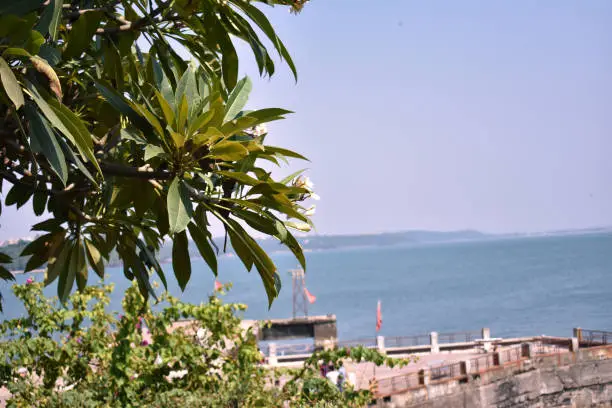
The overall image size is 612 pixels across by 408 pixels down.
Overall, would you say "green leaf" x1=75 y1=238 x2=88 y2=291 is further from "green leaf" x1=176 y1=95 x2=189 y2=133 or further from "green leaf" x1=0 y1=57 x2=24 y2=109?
"green leaf" x1=0 y1=57 x2=24 y2=109

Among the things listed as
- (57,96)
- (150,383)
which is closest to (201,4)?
(57,96)

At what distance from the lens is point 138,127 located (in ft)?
6.56

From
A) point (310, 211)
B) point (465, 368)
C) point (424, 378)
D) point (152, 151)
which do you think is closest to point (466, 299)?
point (465, 368)

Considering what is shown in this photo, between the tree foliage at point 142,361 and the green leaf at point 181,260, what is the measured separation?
2826 millimetres

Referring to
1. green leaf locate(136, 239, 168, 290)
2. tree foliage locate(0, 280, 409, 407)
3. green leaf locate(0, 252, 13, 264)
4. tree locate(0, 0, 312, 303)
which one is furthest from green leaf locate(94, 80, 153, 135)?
tree foliage locate(0, 280, 409, 407)

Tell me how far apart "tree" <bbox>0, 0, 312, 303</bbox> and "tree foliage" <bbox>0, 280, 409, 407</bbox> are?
2.49 metres

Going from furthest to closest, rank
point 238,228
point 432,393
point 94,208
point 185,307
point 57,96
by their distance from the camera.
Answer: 1. point 432,393
2. point 185,307
3. point 94,208
4. point 238,228
5. point 57,96

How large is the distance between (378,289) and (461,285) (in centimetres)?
1214

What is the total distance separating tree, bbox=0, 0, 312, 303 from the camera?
179 centimetres

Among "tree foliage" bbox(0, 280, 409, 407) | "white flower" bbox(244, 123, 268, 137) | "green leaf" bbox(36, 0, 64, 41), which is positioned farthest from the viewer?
"tree foliage" bbox(0, 280, 409, 407)

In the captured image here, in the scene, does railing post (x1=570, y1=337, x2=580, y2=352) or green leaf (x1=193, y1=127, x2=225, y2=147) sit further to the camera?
railing post (x1=570, y1=337, x2=580, y2=352)

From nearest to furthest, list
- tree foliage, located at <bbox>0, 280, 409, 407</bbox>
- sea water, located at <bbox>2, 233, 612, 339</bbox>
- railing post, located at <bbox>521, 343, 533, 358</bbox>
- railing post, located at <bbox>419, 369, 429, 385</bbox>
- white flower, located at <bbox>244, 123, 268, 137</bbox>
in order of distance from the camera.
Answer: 1. white flower, located at <bbox>244, 123, 268, 137</bbox>
2. tree foliage, located at <bbox>0, 280, 409, 407</bbox>
3. railing post, located at <bbox>419, 369, 429, 385</bbox>
4. railing post, located at <bbox>521, 343, 533, 358</bbox>
5. sea water, located at <bbox>2, 233, 612, 339</bbox>

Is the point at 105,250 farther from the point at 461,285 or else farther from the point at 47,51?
the point at 461,285

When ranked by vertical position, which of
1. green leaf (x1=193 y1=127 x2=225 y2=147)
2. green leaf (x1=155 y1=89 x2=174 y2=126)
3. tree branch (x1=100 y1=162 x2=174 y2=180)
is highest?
green leaf (x1=155 y1=89 x2=174 y2=126)
